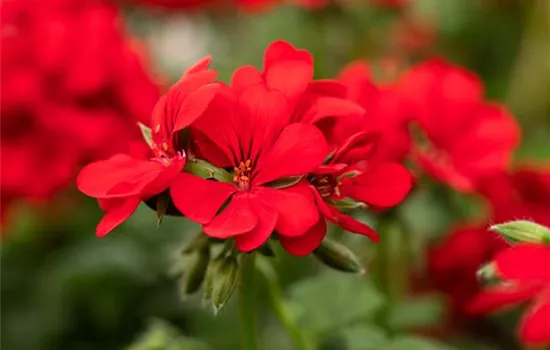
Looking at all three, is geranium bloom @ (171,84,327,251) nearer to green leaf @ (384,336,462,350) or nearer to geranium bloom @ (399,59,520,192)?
green leaf @ (384,336,462,350)

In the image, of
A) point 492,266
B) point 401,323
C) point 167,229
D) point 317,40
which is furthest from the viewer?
point 317,40

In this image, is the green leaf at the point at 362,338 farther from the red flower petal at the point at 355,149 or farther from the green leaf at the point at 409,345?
the red flower petal at the point at 355,149

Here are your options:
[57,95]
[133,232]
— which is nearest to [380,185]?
[57,95]

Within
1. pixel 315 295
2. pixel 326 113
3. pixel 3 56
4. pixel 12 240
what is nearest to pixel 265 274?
pixel 315 295

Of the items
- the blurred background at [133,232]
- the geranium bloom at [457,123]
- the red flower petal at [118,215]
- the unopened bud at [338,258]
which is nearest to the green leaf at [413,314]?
the blurred background at [133,232]

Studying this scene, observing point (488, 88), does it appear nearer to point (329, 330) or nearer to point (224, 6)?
point (224, 6)

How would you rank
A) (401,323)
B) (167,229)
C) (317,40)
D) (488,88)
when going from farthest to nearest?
(488,88) < (317,40) < (167,229) < (401,323)

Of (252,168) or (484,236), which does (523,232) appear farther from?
(484,236)
